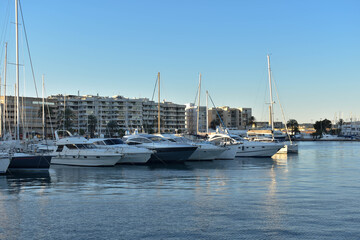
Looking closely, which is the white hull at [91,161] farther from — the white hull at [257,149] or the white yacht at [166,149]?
the white hull at [257,149]

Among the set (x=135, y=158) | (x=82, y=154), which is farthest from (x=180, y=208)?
(x=135, y=158)

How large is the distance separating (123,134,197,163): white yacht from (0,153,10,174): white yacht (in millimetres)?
16175

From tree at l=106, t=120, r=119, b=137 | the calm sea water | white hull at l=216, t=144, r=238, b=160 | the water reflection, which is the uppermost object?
tree at l=106, t=120, r=119, b=137

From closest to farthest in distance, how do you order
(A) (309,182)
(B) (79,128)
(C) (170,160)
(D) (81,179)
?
(A) (309,182), (D) (81,179), (C) (170,160), (B) (79,128)

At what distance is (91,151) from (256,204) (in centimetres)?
2400

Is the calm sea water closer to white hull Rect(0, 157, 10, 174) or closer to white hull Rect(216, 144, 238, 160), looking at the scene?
white hull Rect(0, 157, 10, 174)

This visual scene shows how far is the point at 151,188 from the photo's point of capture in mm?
25781

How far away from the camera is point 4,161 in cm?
3344

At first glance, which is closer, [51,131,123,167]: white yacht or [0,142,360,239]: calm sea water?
[0,142,360,239]: calm sea water

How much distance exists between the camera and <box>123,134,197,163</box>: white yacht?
46156mm

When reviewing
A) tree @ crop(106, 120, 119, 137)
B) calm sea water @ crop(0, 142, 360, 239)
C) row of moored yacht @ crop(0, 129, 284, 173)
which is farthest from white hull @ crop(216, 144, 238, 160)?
tree @ crop(106, 120, 119, 137)

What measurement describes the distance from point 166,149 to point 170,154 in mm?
737

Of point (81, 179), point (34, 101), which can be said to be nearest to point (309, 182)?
point (81, 179)

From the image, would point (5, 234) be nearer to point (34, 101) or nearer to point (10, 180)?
point (10, 180)
